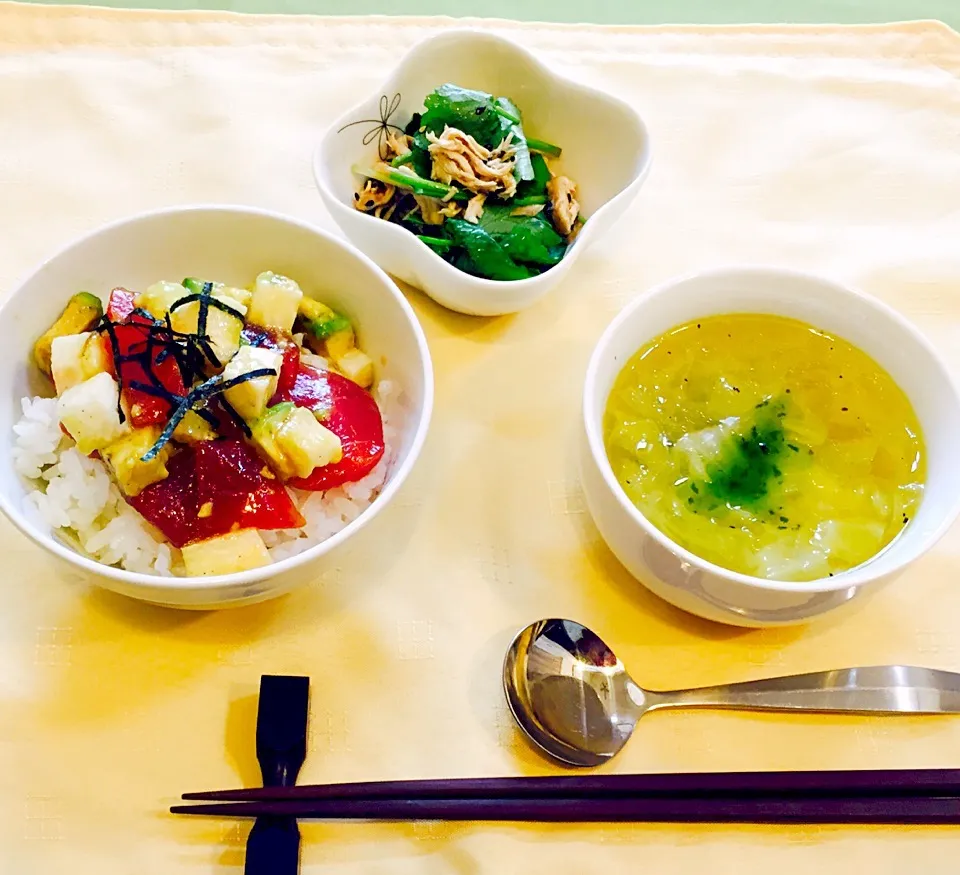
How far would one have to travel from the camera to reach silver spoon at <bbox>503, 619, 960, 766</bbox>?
4.08ft

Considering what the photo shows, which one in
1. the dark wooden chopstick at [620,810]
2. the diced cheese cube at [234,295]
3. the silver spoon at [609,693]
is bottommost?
the dark wooden chopstick at [620,810]

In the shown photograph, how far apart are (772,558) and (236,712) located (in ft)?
2.57

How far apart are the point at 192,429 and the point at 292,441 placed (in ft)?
0.51

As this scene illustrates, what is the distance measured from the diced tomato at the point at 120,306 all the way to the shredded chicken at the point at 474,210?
0.64m

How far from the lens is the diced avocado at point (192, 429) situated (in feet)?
4.24

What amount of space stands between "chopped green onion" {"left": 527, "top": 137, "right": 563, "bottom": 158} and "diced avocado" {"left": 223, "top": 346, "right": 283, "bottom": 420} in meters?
0.83

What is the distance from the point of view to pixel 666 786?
3.91 ft

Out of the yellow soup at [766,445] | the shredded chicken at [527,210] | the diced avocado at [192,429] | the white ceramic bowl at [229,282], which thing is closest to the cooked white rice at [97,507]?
the white ceramic bowl at [229,282]

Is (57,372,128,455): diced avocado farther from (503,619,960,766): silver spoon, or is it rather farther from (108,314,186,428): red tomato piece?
(503,619,960,766): silver spoon

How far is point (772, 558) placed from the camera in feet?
3.95

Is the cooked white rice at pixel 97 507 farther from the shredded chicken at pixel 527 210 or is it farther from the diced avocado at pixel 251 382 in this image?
the shredded chicken at pixel 527 210

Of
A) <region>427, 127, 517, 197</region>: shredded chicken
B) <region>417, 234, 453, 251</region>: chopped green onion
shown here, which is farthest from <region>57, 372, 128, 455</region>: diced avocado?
<region>427, 127, 517, 197</region>: shredded chicken

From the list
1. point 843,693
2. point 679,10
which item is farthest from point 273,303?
point 679,10

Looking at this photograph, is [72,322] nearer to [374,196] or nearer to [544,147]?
[374,196]
